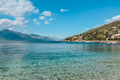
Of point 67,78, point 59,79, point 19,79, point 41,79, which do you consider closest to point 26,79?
point 19,79

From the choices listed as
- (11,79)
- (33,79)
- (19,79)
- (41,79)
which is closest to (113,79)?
(41,79)

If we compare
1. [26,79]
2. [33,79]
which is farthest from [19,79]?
[33,79]

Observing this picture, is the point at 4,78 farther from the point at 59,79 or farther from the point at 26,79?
the point at 59,79

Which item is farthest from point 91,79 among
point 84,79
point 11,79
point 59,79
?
point 11,79

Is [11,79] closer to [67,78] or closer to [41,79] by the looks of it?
[41,79]

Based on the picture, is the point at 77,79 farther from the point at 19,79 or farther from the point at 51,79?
the point at 19,79

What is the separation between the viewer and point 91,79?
36.8 feet

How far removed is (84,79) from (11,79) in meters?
9.81

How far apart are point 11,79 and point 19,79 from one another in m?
1.12

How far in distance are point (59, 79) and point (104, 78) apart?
20.1 feet

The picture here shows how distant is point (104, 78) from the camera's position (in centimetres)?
1147

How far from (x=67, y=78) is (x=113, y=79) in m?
6.07

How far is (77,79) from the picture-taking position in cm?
1123

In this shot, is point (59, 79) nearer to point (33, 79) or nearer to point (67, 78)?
point (67, 78)
